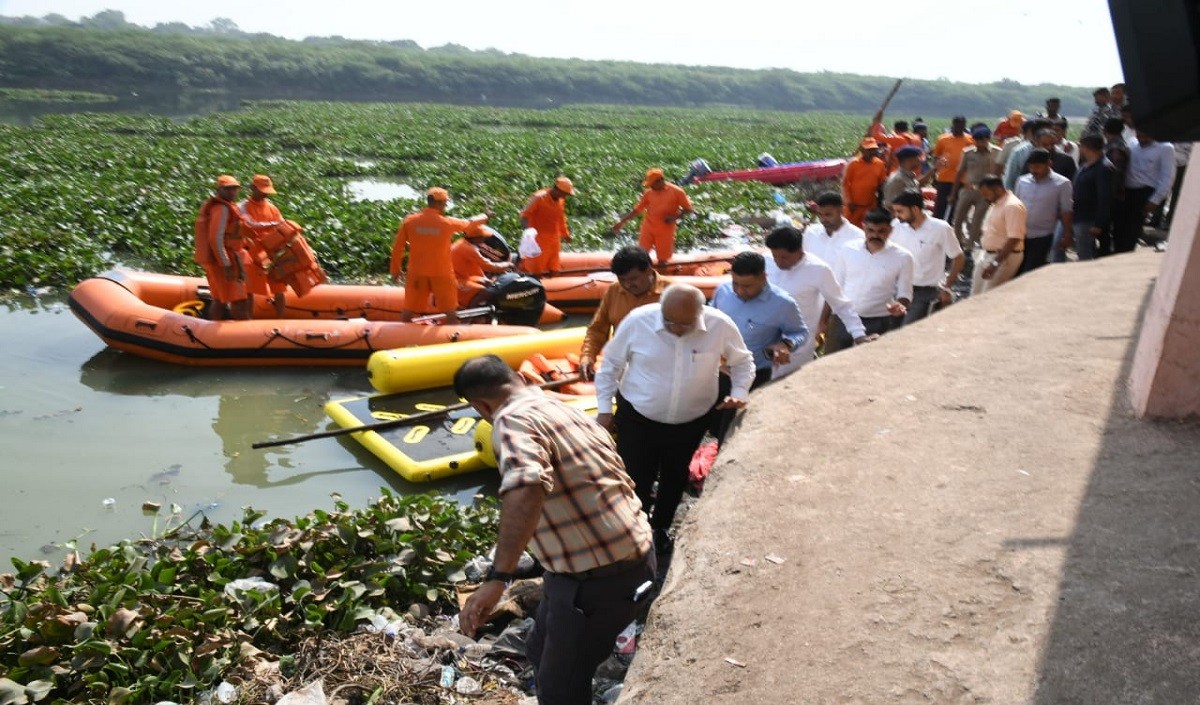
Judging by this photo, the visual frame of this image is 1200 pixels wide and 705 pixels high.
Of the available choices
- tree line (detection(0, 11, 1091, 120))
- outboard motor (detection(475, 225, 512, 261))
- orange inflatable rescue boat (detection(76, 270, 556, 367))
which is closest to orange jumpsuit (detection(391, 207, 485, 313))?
orange inflatable rescue boat (detection(76, 270, 556, 367))

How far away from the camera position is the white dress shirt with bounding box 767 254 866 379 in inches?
221

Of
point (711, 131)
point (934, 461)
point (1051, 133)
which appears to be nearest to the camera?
point (934, 461)

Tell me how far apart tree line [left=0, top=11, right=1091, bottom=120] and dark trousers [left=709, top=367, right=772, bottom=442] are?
69377mm

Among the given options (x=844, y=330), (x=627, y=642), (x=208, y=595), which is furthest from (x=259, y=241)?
(x=627, y=642)

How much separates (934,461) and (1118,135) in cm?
632

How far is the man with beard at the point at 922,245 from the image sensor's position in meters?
6.84

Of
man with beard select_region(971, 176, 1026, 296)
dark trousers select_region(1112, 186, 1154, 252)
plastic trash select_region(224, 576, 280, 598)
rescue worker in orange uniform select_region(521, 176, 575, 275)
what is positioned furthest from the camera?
rescue worker in orange uniform select_region(521, 176, 575, 275)

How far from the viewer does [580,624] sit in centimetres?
314

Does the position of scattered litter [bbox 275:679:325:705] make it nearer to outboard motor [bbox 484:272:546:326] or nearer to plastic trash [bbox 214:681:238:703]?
plastic trash [bbox 214:681:238:703]

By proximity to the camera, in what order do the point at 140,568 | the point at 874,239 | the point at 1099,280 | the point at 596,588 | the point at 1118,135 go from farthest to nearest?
the point at 1118,135
the point at 1099,280
the point at 874,239
the point at 140,568
the point at 596,588

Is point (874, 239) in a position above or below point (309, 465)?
above

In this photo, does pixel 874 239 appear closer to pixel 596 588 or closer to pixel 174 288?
pixel 596 588

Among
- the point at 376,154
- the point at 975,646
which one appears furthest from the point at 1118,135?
the point at 376,154

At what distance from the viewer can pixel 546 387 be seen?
24.2 ft
